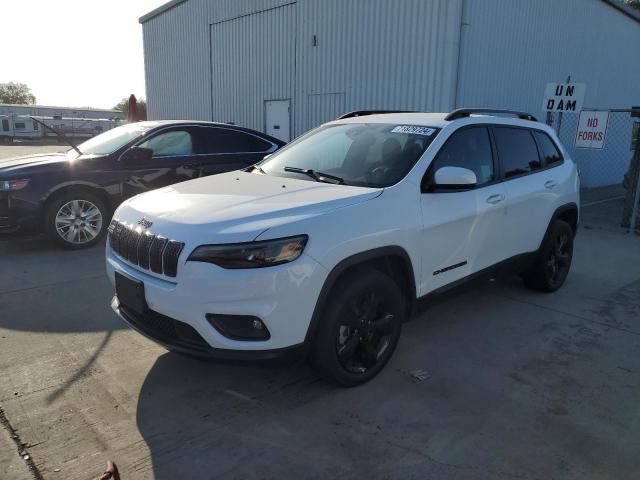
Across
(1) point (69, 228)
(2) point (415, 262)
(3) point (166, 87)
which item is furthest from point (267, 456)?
(3) point (166, 87)

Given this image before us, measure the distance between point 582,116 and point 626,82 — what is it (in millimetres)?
8998

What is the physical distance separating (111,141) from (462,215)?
510cm

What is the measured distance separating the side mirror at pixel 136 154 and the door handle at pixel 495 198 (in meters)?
4.38

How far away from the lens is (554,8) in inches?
469

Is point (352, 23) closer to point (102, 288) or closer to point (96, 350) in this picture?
point (102, 288)

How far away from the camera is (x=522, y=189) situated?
14.7 ft

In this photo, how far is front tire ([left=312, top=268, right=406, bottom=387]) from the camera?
292 centimetres

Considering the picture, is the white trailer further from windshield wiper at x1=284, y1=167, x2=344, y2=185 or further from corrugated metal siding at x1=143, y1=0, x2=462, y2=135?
windshield wiper at x1=284, y1=167, x2=344, y2=185

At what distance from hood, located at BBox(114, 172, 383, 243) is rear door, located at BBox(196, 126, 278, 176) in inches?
137

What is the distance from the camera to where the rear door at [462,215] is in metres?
3.53

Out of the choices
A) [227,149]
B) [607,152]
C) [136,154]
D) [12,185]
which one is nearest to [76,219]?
[12,185]

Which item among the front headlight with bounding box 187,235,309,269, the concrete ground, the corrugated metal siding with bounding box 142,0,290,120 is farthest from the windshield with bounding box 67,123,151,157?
the corrugated metal siding with bounding box 142,0,290,120

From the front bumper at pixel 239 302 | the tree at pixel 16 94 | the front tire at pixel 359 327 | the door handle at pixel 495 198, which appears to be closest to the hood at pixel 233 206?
the front bumper at pixel 239 302

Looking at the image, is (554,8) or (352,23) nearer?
(352,23)
